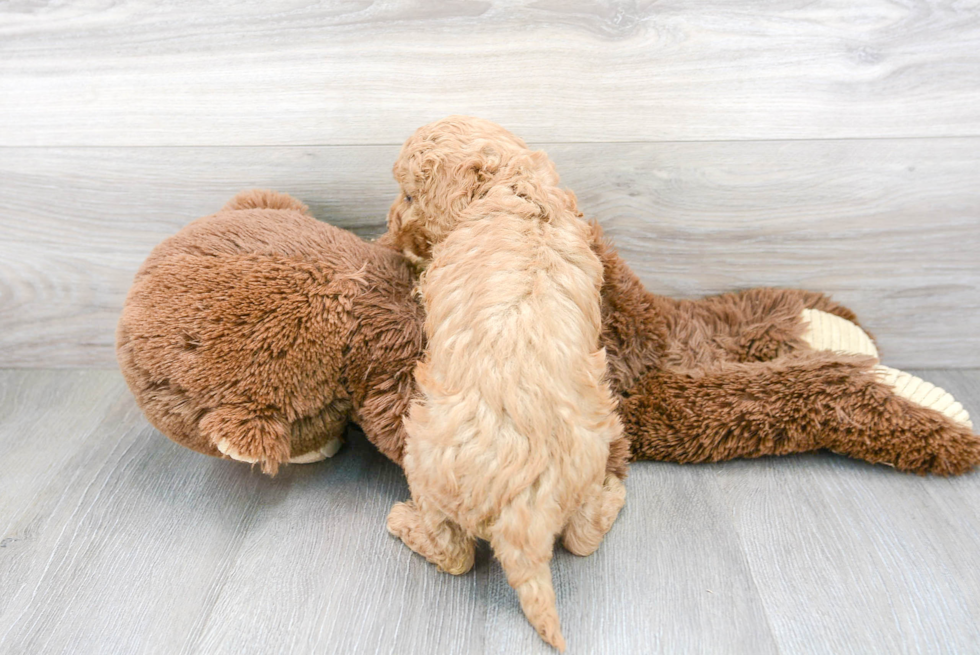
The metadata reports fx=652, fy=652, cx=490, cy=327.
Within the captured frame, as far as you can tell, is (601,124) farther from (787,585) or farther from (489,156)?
(787,585)

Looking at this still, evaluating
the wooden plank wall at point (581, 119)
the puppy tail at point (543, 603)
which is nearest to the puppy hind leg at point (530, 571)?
the puppy tail at point (543, 603)

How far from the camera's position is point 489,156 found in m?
0.87

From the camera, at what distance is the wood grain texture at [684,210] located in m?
1.13

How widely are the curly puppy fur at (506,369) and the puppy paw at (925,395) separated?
527 mm

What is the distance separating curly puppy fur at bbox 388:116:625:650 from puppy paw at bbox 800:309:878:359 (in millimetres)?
495

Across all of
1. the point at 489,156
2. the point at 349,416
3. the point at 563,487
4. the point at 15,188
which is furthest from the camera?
the point at 15,188

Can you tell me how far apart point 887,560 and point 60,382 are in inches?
59.7

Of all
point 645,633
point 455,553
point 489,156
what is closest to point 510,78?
point 489,156

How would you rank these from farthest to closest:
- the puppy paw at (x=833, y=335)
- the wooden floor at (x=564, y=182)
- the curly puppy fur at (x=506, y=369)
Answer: the puppy paw at (x=833, y=335)
the wooden floor at (x=564, y=182)
the curly puppy fur at (x=506, y=369)

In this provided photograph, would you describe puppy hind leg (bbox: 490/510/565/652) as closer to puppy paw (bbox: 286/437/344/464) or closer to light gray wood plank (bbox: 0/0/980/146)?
puppy paw (bbox: 286/437/344/464)

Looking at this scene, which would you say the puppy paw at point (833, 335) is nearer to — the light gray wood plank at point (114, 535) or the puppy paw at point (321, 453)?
the puppy paw at point (321, 453)

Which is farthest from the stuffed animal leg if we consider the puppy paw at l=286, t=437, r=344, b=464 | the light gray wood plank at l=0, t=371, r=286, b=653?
the light gray wood plank at l=0, t=371, r=286, b=653

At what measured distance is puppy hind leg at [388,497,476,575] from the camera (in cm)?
86

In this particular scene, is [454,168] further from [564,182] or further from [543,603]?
[543,603]
